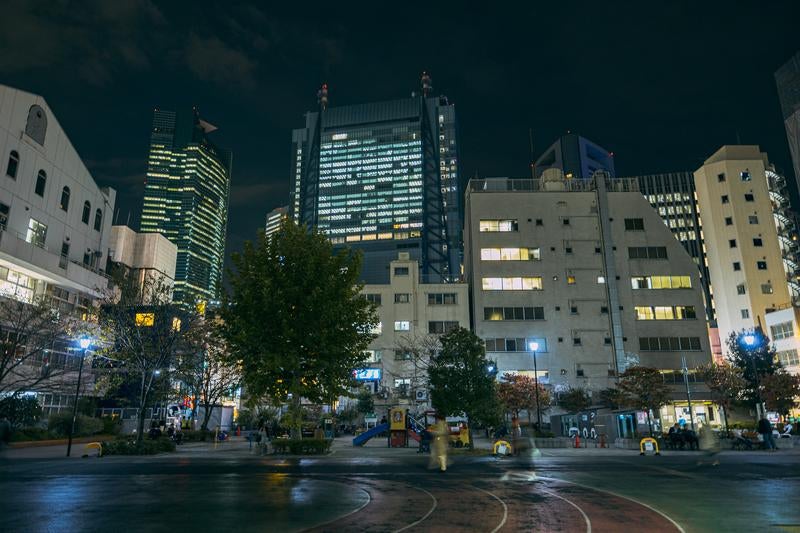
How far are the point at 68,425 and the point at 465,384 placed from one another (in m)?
35.0

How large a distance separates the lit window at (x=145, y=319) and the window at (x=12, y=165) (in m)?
21.9

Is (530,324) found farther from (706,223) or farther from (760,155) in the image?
(760,155)

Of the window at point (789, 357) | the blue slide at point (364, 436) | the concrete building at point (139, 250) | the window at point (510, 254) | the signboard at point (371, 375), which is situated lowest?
the blue slide at point (364, 436)

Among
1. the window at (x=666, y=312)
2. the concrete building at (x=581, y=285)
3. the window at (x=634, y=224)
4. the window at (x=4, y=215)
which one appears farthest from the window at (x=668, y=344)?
the window at (x=4, y=215)

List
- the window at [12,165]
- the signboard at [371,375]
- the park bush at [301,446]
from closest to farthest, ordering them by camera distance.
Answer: the park bush at [301,446], the window at [12,165], the signboard at [371,375]

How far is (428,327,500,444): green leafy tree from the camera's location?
32.2m

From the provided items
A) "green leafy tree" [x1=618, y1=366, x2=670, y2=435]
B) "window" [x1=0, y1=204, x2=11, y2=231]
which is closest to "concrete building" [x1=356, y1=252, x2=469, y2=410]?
"green leafy tree" [x1=618, y1=366, x2=670, y2=435]

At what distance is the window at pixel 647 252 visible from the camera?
69.1 meters

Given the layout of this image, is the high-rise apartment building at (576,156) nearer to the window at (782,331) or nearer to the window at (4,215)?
the window at (782,331)

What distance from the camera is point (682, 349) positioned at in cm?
6506

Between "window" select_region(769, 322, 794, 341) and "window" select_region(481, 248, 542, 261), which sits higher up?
"window" select_region(481, 248, 542, 261)

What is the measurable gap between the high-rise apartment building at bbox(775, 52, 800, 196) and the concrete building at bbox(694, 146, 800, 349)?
5391 millimetres

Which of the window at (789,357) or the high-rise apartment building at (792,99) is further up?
the high-rise apartment building at (792,99)

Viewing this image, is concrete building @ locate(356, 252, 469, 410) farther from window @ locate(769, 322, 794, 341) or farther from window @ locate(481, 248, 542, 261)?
window @ locate(769, 322, 794, 341)
